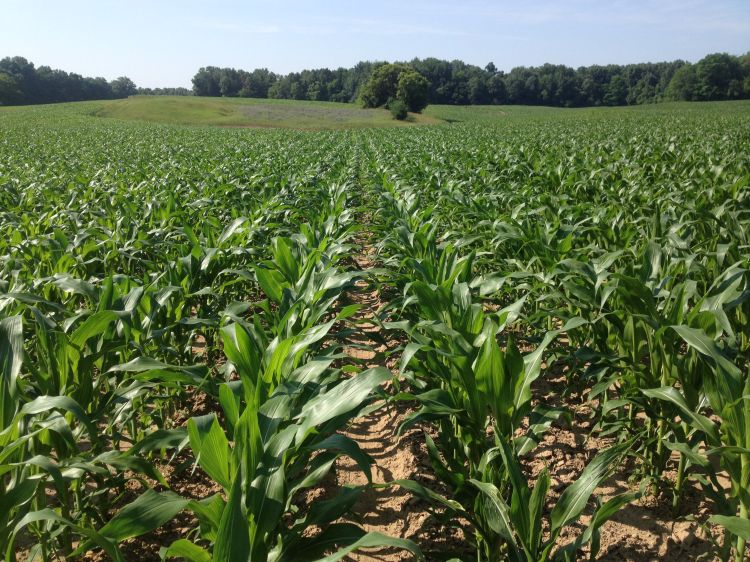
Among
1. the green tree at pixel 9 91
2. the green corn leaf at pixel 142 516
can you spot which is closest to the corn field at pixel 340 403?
the green corn leaf at pixel 142 516

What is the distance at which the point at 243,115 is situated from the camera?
51.6 metres

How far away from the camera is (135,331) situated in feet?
9.23

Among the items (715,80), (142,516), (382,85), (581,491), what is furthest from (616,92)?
(142,516)

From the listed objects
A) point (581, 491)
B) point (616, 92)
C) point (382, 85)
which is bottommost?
point (581, 491)

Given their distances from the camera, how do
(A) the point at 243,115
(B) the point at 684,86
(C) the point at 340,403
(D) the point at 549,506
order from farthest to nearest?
(B) the point at 684,86 → (A) the point at 243,115 → (D) the point at 549,506 → (C) the point at 340,403

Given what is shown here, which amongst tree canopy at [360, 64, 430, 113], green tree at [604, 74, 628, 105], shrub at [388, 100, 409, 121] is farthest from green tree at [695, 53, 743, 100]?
shrub at [388, 100, 409, 121]

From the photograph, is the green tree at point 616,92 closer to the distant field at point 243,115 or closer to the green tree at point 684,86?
the green tree at point 684,86

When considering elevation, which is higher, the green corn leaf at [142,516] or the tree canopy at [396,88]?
the tree canopy at [396,88]

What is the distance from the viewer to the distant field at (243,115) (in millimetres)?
47188

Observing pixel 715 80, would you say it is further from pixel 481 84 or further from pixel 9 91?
pixel 9 91

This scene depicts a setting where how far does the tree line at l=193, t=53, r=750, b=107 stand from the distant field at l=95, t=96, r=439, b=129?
3157 centimetres

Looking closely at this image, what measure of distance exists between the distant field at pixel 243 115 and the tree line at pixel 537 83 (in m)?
31.6

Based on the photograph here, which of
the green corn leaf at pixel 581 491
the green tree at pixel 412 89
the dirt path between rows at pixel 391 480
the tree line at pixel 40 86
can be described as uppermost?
the tree line at pixel 40 86

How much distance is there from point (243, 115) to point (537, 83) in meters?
67.1
